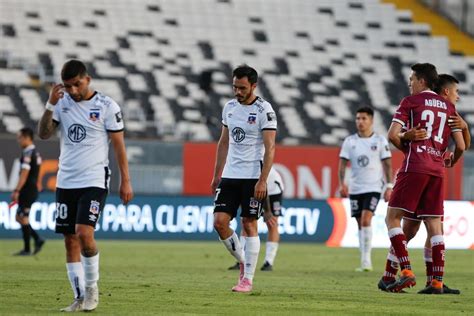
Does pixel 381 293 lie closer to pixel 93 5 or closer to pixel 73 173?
pixel 73 173

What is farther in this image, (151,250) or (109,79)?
(109,79)

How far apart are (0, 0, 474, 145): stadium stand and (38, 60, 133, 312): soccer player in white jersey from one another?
71.2ft

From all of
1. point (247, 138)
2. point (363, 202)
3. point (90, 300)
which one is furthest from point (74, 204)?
point (363, 202)

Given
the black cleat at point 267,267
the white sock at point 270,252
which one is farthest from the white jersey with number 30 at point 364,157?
the black cleat at point 267,267

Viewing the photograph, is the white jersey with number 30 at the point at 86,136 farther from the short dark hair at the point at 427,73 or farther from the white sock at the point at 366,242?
the white sock at the point at 366,242

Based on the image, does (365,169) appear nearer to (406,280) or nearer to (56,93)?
(406,280)

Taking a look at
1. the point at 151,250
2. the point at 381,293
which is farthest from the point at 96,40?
the point at 381,293

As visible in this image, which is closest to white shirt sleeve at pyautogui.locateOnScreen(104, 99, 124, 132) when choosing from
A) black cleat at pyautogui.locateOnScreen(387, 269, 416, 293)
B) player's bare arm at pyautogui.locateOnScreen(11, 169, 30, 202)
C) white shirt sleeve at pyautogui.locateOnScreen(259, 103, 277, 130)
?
white shirt sleeve at pyautogui.locateOnScreen(259, 103, 277, 130)

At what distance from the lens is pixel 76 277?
10.6 m

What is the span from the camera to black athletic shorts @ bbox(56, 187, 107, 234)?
10510 mm

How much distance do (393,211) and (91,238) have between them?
383 cm

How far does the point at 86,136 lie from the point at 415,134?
371 cm

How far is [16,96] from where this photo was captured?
33656 mm

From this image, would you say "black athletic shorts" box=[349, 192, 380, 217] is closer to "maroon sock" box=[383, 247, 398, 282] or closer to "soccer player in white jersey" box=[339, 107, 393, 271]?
"soccer player in white jersey" box=[339, 107, 393, 271]
